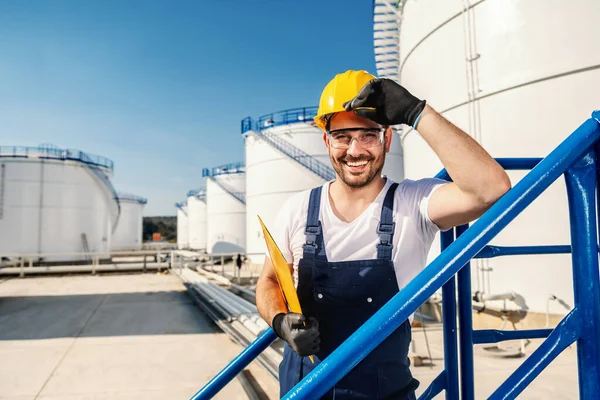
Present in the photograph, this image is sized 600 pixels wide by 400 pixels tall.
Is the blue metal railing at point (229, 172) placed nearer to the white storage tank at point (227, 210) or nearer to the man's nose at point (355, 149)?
the white storage tank at point (227, 210)

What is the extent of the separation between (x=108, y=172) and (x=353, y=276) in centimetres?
2758

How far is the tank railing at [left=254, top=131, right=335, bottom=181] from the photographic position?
19094 millimetres

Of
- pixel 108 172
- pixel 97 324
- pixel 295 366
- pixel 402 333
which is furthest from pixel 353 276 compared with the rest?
pixel 108 172

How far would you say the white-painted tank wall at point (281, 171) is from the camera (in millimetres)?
19297

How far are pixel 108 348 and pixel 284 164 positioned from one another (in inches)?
565

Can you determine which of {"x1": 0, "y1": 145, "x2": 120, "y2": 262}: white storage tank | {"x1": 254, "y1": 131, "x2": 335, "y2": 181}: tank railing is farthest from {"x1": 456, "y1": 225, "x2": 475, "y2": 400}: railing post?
{"x1": 0, "y1": 145, "x2": 120, "y2": 262}: white storage tank

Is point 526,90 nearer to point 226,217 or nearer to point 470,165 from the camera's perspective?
point 470,165

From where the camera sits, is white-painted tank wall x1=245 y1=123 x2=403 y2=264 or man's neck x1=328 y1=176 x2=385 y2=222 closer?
man's neck x1=328 y1=176 x2=385 y2=222

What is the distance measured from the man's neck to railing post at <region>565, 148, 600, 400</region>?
2.18ft

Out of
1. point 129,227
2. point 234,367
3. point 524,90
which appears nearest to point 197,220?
point 129,227

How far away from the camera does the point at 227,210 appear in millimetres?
29125

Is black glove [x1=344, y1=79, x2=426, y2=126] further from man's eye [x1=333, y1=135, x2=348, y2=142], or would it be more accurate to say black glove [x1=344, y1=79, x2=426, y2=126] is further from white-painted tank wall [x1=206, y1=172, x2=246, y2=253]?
white-painted tank wall [x1=206, y1=172, x2=246, y2=253]

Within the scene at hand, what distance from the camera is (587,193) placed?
4.00ft

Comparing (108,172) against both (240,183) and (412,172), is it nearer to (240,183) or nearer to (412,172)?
(240,183)
